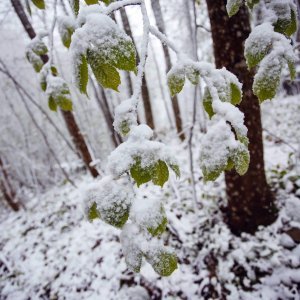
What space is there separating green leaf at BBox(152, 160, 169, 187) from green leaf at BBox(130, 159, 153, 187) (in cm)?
1

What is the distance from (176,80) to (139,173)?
1.12ft

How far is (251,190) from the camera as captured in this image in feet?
9.44

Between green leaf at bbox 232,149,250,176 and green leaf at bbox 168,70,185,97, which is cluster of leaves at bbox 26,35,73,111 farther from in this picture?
green leaf at bbox 232,149,250,176

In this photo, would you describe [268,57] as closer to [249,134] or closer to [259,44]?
[259,44]

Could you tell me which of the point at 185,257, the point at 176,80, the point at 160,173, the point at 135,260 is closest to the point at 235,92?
the point at 176,80

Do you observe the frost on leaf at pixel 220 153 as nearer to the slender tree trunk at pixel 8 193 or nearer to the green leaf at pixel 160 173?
the green leaf at pixel 160 173

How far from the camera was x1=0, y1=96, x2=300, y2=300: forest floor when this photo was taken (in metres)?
2.84

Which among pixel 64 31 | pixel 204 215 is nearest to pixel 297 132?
pixel 204 215

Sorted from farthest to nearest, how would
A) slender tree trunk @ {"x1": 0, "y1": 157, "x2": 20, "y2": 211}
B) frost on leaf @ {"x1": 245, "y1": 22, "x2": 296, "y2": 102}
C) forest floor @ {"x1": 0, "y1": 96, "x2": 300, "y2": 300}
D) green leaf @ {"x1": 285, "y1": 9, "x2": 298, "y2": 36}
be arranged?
slender tree trunk @ {"x1": 0, "y1": 157, "x2": 20, "y2": 211} → forest floor @ {"x1": 0, "y1": 96, "x2": 300, "y2": 300} → green leaf @ {"x1": 285, "y1": 9, "x2": 298, "y2": 36} → frost on leaf @ {"x1": 245, "y1": 22, "x2": 296, "y2": 102}

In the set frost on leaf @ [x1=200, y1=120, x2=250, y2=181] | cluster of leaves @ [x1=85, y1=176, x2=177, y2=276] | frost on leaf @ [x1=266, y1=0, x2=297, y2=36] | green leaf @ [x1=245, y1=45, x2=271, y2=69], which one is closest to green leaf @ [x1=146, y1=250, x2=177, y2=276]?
cluster of leaves @ [x1=85, y1=176, x2=177, y2=276]

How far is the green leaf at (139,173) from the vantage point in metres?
0.65

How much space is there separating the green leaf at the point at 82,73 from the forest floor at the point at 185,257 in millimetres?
1057

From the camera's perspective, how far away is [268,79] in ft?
2.48

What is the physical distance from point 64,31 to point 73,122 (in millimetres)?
5228
